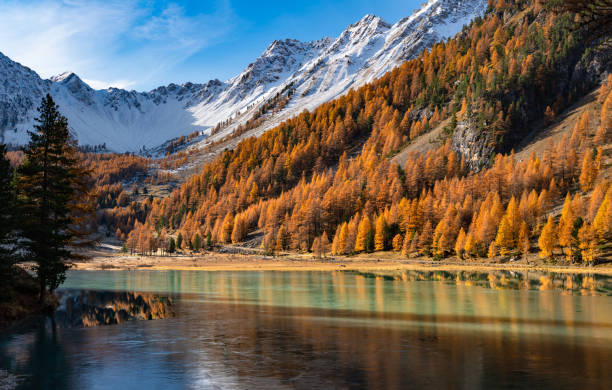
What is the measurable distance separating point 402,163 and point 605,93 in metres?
78.8

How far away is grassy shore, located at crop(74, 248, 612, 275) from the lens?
96.2 metres

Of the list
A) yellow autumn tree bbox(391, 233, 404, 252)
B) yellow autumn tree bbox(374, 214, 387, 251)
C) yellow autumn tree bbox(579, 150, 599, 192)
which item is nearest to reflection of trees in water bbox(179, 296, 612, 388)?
yellow autumn tree bbox(391, 233, 404, 252)

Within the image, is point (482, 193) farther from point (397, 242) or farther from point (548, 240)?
point (548, 240)

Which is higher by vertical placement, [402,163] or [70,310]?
[402,163]

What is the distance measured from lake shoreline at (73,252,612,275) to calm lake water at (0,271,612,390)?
4771cm

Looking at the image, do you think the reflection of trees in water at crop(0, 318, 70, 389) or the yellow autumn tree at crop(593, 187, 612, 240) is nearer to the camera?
the reflection of trees in water at crop(0, 318, 70, 389)

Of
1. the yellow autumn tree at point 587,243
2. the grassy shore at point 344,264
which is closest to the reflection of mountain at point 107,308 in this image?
the grassy shore at point 344,264

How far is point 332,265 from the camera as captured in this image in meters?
116

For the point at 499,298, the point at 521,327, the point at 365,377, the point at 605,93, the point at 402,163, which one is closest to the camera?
the point at 365,377

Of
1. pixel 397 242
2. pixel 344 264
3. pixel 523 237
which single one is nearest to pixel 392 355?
pixel 523 237

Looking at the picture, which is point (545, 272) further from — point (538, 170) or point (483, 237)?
point (538, 170)

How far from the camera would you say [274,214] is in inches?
6786

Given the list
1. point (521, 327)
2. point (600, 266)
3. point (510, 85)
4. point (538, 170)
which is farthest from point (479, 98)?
point (521, 327)

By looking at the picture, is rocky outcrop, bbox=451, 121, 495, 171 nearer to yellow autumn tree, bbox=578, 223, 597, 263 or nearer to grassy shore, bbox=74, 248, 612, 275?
grassy shore, bbox=74, 248, 612, 275
